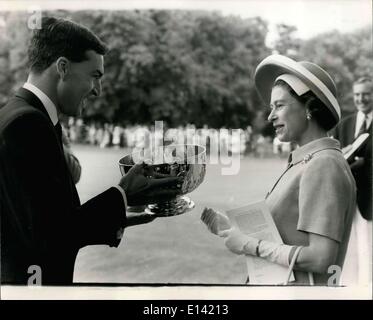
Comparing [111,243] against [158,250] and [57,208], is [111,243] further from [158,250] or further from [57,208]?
[158,250]

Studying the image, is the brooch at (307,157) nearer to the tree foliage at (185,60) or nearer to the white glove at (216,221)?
the white glove at (216,221)

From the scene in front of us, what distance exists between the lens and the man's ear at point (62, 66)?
6.63 ft

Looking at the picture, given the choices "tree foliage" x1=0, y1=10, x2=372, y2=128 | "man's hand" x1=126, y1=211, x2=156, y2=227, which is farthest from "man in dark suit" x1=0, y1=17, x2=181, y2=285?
"tree foliage" x1=0, y1=10, x2=372, y2=128

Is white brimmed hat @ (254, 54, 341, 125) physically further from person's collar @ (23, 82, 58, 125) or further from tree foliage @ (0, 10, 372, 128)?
person's collar @ (23, 82, 58, 125)

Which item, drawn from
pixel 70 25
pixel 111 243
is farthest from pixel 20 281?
pixel 70 25

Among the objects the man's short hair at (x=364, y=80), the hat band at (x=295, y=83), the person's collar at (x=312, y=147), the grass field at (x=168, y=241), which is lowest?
the grass field at (x=168, y=241)

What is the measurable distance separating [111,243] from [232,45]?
4.97 feet

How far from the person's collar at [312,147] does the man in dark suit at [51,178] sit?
580mm

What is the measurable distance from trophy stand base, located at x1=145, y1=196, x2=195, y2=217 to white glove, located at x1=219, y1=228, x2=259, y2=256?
230 mm

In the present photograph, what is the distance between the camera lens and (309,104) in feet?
6.36

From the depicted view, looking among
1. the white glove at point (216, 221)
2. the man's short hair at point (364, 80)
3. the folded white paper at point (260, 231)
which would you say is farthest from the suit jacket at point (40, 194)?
the man's short hair at point (364, 80)

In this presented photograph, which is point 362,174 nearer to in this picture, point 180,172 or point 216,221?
point 216,221

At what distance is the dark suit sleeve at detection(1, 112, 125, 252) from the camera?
1907 mm

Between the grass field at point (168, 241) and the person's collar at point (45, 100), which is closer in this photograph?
the person's collar at point (45, 100)
